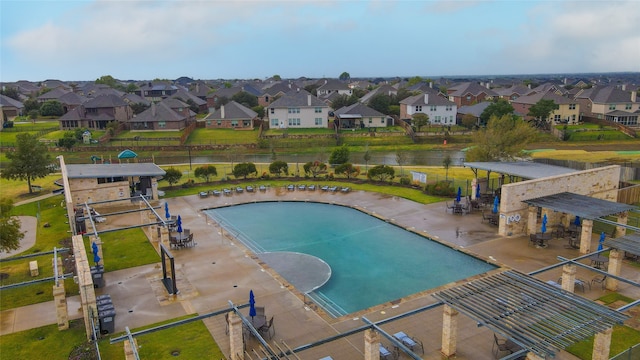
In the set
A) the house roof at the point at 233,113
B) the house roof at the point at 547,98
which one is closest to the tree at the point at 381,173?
the house roof at the point at 233,113

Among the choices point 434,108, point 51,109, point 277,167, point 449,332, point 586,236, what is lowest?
point 449,332

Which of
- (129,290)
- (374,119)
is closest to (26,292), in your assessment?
(129,290)

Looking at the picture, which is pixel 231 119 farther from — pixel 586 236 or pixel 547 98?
pixel 586 236

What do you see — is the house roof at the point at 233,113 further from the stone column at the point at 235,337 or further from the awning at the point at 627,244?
the stone column at the point at 235,337

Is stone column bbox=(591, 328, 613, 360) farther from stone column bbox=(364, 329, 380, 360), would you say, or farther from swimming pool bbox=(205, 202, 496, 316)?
swimming pool bbox=(205, 202, 496, 316)

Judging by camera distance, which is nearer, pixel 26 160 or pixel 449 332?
pixel 449 332

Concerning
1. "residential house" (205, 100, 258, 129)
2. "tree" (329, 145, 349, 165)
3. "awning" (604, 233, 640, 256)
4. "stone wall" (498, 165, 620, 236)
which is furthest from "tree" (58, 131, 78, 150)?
"awning" (604, 233, 640, 256)

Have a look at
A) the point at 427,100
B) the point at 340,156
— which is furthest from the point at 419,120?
the point at 340,156
